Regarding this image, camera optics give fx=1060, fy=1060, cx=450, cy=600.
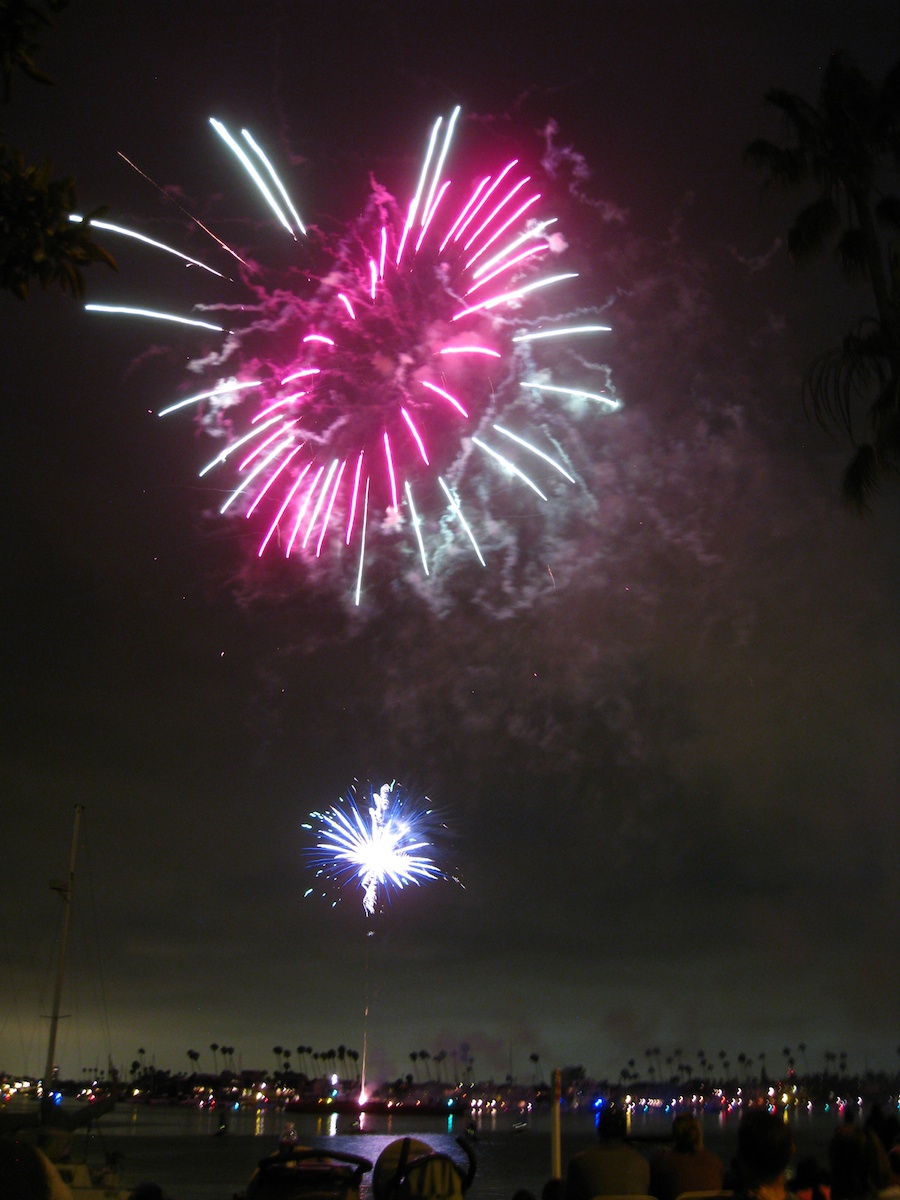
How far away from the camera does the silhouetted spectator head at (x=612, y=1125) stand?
Answer: 6820 millimetres

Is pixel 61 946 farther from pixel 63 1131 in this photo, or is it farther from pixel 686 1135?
pixel 686 1135

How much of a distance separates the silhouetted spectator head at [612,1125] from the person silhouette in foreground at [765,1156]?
9.06 ft

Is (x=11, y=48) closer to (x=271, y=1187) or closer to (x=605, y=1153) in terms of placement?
(x=271, y=1187)

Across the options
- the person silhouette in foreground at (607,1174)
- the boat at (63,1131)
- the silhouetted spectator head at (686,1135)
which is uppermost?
the silhouetted spectator head at (686,1135)

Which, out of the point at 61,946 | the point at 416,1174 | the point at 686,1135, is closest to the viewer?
the point at 416,1174

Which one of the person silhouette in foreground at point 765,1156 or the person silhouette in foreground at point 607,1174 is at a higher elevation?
the person silhouette in foreground at point 765,1156

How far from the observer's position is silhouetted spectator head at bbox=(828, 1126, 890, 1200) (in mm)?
5715

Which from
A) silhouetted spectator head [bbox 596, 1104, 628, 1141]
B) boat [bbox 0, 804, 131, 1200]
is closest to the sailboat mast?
boat [bbox 0, 804, 131, 1200]

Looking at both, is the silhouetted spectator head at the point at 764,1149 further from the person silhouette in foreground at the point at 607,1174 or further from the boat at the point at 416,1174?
the person silhouette in foreground at the point at 607,1174

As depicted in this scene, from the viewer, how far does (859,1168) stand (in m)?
5.74

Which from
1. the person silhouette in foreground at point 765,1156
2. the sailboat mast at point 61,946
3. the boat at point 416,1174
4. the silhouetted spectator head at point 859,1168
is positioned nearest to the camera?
the person silhouette in foreground at point 765,1156

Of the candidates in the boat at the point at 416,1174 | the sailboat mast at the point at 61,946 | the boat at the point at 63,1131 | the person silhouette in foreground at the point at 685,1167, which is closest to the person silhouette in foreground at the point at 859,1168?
the person silhouette in foreground at the point at 685,1167

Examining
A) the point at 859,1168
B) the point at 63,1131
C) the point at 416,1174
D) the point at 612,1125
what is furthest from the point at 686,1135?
the point at 63,1131

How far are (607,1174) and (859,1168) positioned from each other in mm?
1439
